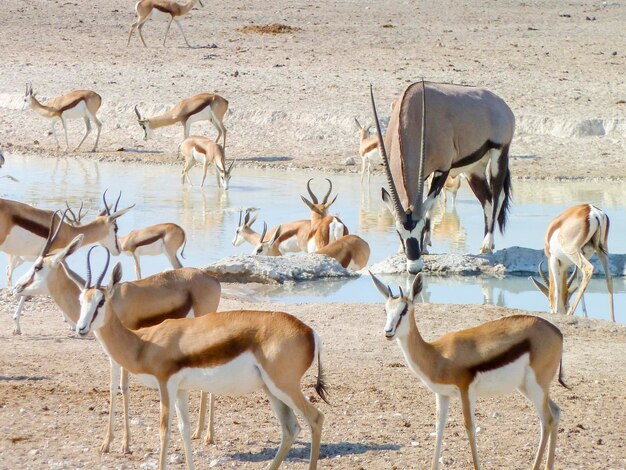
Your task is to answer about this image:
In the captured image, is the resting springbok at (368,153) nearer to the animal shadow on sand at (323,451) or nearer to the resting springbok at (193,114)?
the resting springbok at (193,114)

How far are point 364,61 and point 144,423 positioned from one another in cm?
1978

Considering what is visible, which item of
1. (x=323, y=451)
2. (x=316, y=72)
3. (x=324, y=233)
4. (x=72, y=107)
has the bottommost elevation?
(x=323, y=451)

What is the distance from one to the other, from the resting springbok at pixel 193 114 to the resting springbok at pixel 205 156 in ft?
6.96

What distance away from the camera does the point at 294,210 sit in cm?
1656

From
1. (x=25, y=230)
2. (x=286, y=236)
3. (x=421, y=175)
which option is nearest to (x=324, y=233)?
(x=286, y=236)

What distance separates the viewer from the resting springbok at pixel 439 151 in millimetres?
12227

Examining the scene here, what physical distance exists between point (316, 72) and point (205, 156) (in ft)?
21.8

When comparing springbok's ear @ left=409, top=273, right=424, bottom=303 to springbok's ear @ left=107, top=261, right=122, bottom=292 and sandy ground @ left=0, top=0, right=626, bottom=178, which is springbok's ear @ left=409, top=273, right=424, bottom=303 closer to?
springbok's ear @ left=107, top=261, right=122, bottom=292

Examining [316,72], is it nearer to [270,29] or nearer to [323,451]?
[270,29]

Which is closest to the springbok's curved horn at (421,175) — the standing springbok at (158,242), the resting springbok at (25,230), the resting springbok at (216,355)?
the standing springbok at (158,242)

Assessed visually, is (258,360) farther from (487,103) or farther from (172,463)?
(487,103)

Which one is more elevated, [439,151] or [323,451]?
[439,151]

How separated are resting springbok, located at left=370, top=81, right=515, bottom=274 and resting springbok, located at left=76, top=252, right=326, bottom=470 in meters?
5.49

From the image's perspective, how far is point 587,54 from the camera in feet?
86.9
